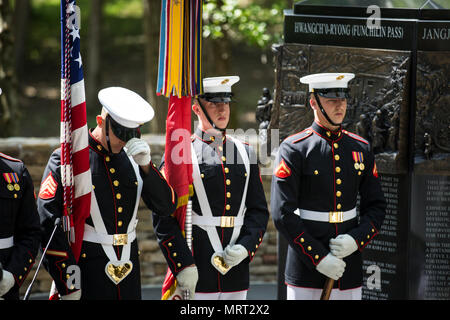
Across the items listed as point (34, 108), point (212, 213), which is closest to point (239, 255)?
point (212, 213)

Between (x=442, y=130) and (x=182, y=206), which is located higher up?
(x=442, y=130)

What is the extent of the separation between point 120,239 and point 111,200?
0.82ft

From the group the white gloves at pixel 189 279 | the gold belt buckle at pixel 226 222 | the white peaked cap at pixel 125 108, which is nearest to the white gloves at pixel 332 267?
the gold belt buckle at pixel 226 222

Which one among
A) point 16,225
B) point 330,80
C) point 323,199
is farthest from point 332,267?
point 16,225

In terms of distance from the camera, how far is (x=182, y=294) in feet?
16.7

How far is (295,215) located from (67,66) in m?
1.78

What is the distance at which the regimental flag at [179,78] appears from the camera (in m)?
5.05

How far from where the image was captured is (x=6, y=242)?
4582 mm

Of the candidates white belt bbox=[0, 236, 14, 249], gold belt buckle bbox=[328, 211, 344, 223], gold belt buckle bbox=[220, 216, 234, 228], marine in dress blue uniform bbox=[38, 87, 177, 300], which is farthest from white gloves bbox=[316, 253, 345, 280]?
white belt bbox=[0, 236, 14, 249]

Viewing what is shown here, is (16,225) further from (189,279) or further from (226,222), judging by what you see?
(226,222)

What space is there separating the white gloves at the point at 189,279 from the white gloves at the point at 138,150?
806mm

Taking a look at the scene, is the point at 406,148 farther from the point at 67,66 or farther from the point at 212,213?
the point at 67,66

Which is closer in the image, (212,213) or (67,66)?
(67,66)

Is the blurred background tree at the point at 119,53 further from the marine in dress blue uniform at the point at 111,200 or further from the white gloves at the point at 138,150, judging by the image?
the white gloves at the point at 138,150
